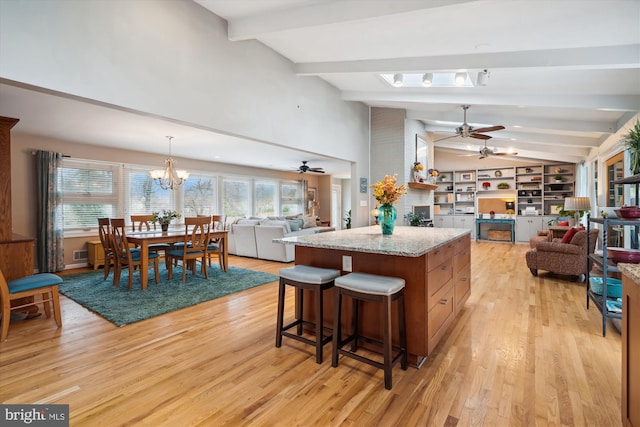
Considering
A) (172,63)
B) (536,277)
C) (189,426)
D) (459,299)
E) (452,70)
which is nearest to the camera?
(189,426)

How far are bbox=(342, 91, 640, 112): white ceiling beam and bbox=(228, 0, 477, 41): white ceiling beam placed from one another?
238 centimetres

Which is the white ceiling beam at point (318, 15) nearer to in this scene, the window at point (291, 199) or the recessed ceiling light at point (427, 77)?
the recessed ceiling light at point (427, 77)

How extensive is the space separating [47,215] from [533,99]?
7.81m

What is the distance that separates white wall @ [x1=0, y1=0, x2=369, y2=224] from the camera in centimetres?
207

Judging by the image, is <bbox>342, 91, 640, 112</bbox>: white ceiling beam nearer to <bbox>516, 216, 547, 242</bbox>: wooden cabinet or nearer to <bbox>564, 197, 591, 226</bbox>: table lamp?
<bbox>564, 197, 591, 226</bbox>: table lamp

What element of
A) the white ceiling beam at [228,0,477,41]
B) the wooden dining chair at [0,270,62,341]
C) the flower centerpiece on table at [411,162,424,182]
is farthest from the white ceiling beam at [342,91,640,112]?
the wooden dining chair at [0,270,62,341]

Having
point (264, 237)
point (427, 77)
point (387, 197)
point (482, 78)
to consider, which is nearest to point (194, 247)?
point (264, 237)

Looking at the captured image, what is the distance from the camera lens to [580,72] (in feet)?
10.9

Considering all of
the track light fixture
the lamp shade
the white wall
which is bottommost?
the lamp shade

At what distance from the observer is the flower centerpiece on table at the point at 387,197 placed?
3.05 metres

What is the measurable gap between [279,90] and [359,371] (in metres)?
3.47

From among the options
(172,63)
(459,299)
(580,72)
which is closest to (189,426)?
(459,299)

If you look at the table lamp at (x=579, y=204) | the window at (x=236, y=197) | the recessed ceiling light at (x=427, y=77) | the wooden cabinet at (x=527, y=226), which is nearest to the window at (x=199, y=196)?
the window at (x=236, y=197)

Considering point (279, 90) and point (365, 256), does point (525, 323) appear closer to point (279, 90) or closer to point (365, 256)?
point (365, 256)
